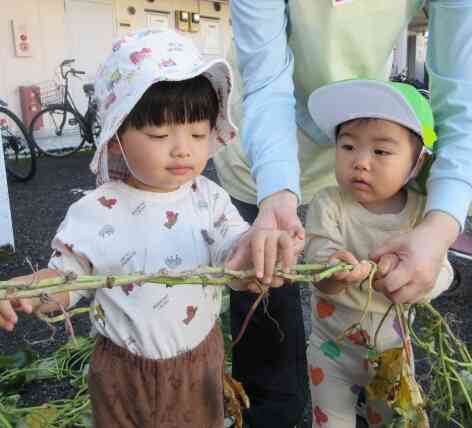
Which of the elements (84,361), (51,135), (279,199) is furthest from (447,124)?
(51,135)

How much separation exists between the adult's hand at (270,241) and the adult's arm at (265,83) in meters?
0.08

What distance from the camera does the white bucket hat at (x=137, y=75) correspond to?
103 centimetres

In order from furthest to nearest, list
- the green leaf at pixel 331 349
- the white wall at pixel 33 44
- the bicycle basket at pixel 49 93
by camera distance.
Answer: the bicycle basket at pixel 49 93
the white wall at pixel 33 44
the green leaf at pixel 331 349

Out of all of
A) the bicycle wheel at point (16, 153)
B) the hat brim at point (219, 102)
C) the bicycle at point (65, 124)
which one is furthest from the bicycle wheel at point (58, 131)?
the hat brim at point (219, 102)

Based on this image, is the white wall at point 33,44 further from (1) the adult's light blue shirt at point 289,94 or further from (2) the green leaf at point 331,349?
(2) the green leaf at point 331,349

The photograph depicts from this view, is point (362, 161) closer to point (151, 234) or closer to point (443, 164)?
point (443, 164)

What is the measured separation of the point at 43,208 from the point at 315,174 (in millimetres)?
3445

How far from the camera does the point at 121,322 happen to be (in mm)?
1100

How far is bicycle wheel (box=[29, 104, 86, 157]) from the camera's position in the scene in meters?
7.05

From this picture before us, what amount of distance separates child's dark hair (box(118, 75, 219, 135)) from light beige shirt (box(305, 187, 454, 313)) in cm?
37

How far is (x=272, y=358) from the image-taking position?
1488 mm

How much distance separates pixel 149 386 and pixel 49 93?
284 inches

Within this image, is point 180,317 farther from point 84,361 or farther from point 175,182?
point 84,361

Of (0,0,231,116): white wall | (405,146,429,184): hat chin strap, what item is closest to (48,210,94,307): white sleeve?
(405,146,429,184): hat chin strap
